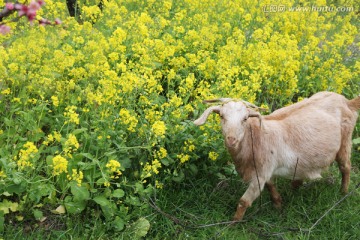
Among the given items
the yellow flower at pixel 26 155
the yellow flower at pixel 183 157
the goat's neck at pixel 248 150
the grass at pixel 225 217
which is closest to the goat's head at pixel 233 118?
the goat's neck at pixel 248 150

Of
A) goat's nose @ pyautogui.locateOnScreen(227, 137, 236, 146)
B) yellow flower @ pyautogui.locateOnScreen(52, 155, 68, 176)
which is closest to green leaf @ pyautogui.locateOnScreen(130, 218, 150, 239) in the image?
yellow flower @ pyautogui.locateOnScreen(52, 155, 68, 176)

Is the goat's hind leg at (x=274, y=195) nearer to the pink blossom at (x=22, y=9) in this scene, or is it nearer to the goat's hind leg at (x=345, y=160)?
the goat's hind leg at (x=345, y=160)

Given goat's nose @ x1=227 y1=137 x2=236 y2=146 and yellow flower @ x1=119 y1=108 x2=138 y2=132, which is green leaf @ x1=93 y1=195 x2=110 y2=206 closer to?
yellow flower @ x1=119 y1=108 x2=138 y2=132

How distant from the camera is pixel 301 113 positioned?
17.7 feet

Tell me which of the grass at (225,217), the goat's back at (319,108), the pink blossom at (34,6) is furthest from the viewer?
the goat's back at (319,108)

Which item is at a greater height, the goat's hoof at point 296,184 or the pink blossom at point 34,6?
the pink blossom at point 34,6

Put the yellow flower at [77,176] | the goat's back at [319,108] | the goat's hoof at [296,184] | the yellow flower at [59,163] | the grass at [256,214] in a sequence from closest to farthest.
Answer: the yellow flower at [59,163] < the yellow flower at [77,176] < the grass at [256,214] < the goat's back at [319,108] < the goat's hoof at [296,184]

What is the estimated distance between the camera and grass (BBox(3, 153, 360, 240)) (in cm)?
475

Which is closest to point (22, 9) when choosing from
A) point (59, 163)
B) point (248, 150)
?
point (59, 163)

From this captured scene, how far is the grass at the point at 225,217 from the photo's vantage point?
4.75m

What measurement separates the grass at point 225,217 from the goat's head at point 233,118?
0.78 meters

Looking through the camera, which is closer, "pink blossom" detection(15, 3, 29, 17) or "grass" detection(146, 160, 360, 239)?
"pink blossom" detection(15, 3, 29, 17)

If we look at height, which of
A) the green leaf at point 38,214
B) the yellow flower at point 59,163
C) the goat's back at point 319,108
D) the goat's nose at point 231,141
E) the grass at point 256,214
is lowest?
the grass at point 256,214

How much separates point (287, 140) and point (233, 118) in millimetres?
818
